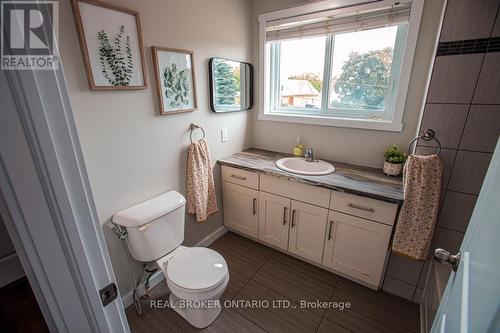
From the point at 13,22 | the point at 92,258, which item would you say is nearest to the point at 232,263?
the point at 92,258

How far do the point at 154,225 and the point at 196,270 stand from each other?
394mm

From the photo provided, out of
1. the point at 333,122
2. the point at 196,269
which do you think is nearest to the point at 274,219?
the point at 196,269

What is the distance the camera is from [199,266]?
1.50m

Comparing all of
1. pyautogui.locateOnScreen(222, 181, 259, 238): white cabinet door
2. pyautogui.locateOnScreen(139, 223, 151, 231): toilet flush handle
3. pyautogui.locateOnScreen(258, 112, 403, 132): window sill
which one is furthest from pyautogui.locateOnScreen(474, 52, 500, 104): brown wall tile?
pyautogui.locateOnScreen(139, 223, 151, 231): toilet flush handle

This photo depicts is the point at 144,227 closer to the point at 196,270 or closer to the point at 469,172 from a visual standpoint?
the point at 196,270

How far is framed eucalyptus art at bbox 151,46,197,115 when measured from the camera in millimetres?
1511

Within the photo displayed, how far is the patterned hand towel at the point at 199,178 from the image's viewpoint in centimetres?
183

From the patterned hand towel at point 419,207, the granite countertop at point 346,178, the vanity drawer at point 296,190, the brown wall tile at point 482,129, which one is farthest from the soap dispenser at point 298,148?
the brown wall tile at point 482,129

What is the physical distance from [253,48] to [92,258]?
223cm

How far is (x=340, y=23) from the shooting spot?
1831 mm

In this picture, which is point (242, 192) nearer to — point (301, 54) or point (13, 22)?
point (301, 54)

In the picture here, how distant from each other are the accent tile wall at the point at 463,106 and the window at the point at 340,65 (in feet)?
1.14

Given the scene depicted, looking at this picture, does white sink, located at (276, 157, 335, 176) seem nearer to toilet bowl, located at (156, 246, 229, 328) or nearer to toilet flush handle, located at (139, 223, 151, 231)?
toilet bowl, located at (156, 246, 229, 328)

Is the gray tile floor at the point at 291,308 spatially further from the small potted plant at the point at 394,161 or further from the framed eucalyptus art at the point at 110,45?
the framed eucalyptus art at the point at 110,45
